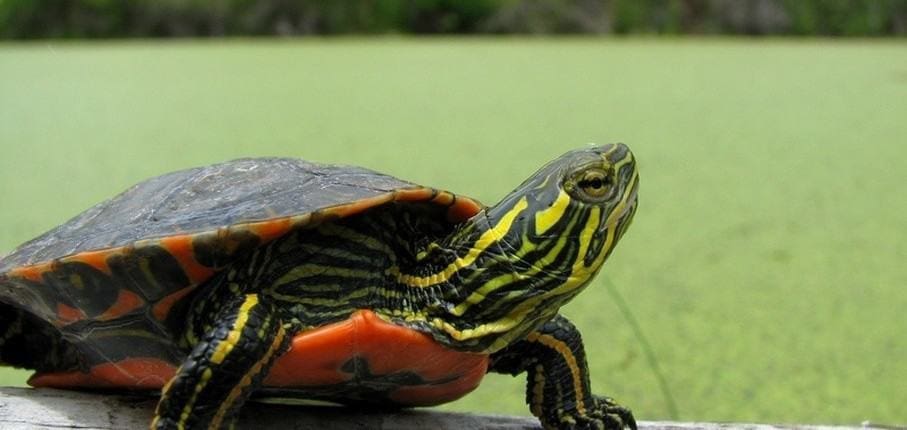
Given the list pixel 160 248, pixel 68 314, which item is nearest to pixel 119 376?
pixel 68 314

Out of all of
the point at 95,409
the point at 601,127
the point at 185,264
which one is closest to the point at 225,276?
the point at 185,264

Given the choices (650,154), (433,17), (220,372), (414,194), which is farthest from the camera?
(433,17)

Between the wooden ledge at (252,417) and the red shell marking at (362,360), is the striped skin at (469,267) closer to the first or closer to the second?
the red shell marking at (362,360)

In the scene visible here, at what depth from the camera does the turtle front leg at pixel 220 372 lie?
792 mm

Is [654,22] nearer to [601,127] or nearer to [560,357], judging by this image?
[601,127]

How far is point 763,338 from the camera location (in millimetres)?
1687

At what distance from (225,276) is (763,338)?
1.15 meters

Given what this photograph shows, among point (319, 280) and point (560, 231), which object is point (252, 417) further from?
point (560, 231)

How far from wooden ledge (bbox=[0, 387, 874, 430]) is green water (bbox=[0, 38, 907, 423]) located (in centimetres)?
46

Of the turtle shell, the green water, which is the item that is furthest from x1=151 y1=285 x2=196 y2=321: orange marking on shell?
the green water

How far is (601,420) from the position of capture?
1.01m

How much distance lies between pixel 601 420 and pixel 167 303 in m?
0.48

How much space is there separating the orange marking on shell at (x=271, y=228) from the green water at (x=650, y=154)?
2.40 ft

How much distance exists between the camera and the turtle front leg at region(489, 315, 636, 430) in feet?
3.27
